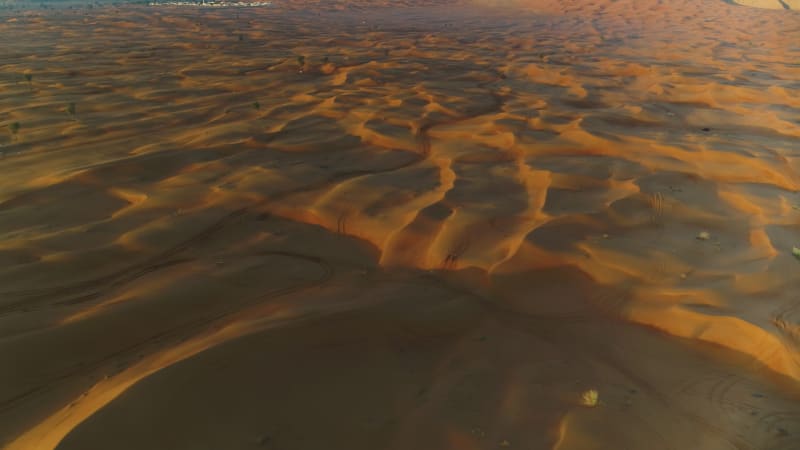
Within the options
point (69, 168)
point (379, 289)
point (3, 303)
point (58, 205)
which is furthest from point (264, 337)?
point (69, 168)

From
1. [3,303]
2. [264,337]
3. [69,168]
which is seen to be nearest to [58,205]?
[69,168]

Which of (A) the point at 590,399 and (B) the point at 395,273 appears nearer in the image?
(A) the point at 590,399

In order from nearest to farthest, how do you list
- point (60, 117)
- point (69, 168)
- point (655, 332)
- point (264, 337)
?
point (264, 337), point (655, 332), point (69, 168), point (60, 117)

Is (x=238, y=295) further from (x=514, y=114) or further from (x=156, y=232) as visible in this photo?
(x=514, y=114)

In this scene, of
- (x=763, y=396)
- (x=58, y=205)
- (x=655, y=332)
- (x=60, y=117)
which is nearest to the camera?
(x=763, y=396)

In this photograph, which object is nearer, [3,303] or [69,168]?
[3,303]

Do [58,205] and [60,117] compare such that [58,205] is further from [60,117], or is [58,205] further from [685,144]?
[685,144]
